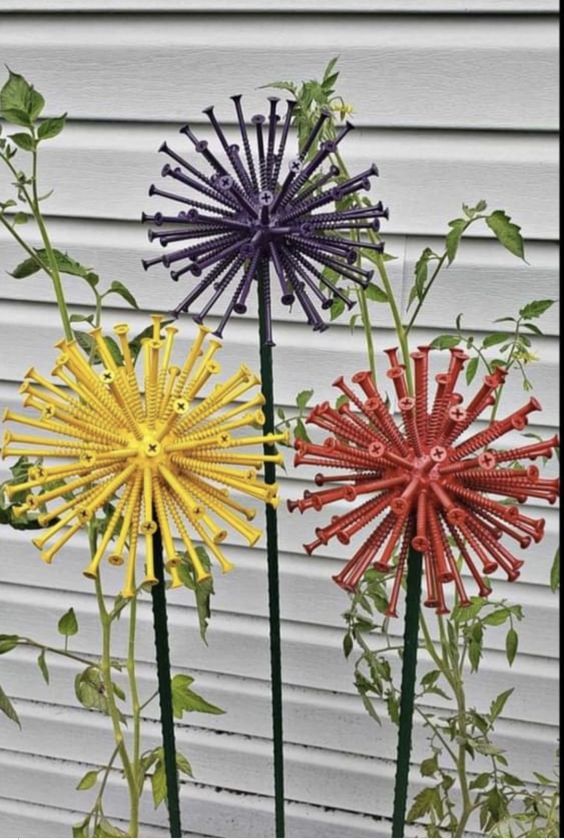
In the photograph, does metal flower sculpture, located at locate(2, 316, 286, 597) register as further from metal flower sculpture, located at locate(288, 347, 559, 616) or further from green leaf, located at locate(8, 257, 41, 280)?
green leaf, located at locate(8, 257, 41, 280)

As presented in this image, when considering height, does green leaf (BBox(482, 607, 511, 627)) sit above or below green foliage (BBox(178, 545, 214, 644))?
below

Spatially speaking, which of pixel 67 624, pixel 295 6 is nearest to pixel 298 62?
pixel 295 6

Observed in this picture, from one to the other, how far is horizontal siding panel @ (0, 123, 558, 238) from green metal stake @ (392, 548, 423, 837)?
58 centimetres

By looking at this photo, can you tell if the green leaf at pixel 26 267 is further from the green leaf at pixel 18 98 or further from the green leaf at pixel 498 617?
the green leaf at pixel 498 617

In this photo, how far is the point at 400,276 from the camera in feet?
3.95

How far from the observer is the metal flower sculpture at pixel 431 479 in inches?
26.1

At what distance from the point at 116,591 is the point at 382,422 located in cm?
84

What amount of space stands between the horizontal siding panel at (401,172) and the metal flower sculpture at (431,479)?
507mm

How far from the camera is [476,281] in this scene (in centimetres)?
117

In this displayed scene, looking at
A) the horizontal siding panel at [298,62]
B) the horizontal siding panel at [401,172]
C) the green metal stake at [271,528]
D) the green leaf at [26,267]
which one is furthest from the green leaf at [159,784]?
the horizontal siding panel at [298,62]

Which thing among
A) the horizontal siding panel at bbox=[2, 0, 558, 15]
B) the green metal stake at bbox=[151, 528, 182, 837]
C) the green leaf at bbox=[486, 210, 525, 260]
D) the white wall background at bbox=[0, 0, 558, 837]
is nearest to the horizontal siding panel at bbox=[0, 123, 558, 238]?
the white wall background at bbox=[0, 0, 558, 837]

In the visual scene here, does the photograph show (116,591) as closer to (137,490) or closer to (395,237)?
(395,237)

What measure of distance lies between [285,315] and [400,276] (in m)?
0.16

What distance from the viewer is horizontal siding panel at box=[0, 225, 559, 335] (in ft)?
3.80
